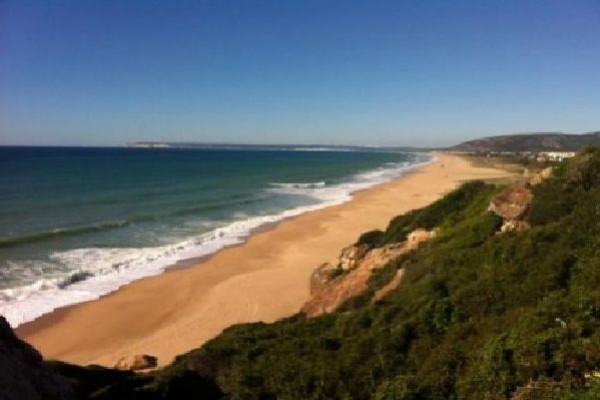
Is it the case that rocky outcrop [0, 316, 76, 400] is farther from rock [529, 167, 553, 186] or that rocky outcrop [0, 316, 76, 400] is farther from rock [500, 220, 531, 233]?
rock [529, 167, 553, 186]

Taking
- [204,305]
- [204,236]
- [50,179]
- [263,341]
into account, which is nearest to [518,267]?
[263,341]

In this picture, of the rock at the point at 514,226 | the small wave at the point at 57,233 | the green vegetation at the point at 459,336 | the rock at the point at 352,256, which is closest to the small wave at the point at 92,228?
the small wave at the point at 57,233

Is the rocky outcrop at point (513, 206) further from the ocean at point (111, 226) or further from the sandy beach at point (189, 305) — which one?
the ocean at point (111, 226)

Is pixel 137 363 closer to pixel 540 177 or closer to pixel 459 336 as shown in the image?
pixel 459 336

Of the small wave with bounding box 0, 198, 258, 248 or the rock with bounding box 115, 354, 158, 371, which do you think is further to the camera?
the small wave with bounding box 0, 198, 258, 248

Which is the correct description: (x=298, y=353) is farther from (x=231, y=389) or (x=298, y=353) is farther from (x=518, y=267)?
(x=518, y=267)

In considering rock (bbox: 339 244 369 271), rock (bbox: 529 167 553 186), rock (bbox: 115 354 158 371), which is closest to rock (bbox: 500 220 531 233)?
rock (bbox: 529 167 553 186)

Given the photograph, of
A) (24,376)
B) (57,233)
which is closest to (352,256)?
(24,376)
